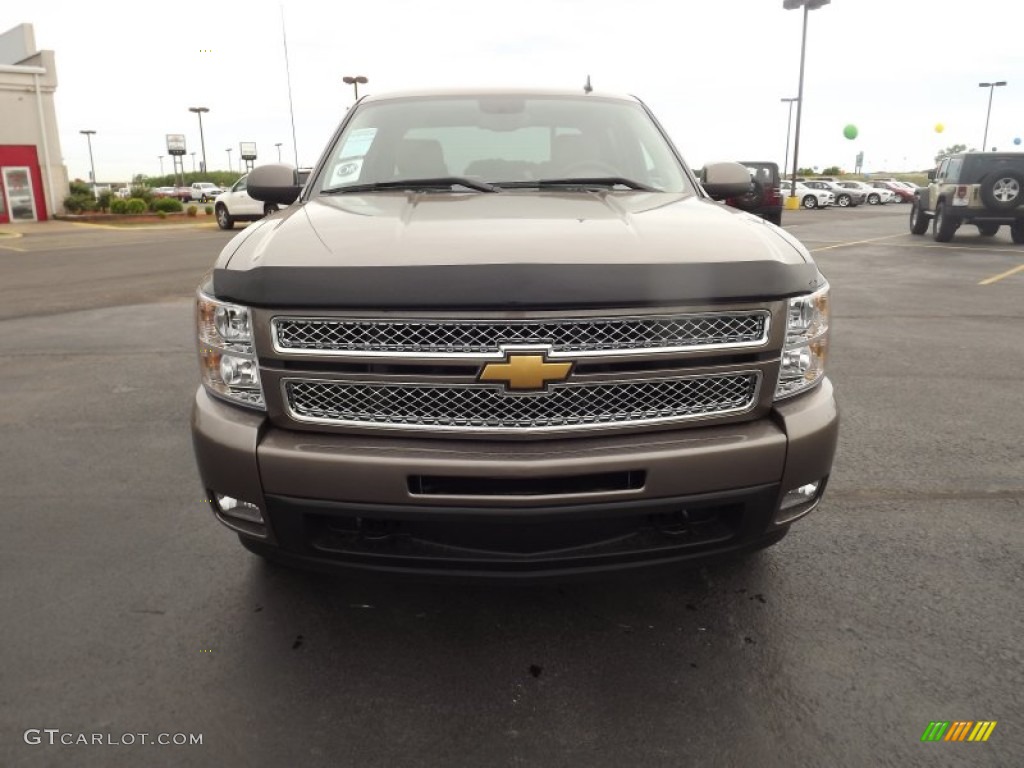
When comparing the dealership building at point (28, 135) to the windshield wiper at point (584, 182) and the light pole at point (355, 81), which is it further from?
the windshield wiper at point (584, 182)

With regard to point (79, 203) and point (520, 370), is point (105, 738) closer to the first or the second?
point (520, 370)

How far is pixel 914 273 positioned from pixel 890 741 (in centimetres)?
1219

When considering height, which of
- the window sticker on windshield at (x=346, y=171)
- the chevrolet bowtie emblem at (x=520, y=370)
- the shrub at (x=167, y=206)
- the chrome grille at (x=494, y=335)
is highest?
the window sticker on windshield at (x=346, y=171)

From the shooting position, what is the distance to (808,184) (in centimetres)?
4422

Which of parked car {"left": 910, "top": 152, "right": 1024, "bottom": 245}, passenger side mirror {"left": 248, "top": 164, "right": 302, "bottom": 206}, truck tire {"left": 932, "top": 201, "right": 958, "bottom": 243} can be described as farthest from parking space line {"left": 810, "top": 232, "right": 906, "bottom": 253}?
passenger side mirror {"left": 248, "top": 164, "right": 302, "bottom": 206}

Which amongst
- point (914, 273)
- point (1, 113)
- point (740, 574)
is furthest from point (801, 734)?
point (1, 113)

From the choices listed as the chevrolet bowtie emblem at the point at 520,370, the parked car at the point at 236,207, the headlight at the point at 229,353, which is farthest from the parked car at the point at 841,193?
the headlight at the point at 229,353

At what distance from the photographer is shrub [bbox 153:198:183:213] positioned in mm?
34106

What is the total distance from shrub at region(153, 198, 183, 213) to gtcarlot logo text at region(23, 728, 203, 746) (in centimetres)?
3539

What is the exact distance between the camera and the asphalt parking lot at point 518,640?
2.09 metres

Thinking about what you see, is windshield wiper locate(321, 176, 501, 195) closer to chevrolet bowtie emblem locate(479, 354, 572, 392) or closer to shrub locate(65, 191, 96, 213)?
chevrolet bowtie emblem locate(479, 354, 572, 392)

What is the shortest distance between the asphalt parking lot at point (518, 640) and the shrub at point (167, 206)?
3325 centimetres

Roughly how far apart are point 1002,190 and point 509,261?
58.8 feet

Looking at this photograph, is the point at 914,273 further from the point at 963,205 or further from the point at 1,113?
the point at 1,113
